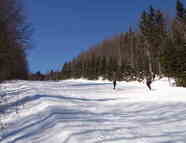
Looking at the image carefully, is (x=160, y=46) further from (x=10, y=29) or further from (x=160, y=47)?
(x=10, y=29)

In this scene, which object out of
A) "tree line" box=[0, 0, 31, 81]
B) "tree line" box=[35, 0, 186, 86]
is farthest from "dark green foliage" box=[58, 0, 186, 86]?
"tree line" box=[0, 0, 31, 81]

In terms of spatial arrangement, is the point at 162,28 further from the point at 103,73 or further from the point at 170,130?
the point at 170,130

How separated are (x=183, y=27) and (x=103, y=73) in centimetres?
3169

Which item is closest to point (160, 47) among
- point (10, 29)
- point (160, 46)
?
point (160, 46)

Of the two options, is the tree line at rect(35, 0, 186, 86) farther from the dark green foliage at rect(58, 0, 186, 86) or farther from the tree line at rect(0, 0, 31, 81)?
the tree line at rect(0, 0, 31, 81)

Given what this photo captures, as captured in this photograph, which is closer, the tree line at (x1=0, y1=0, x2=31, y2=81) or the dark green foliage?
the tree line at (x1=0, y1=0, x2=31, y2=81)

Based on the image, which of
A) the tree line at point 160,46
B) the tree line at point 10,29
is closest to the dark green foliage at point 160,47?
the tree line at point 160,46

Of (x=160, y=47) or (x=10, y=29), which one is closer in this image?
(x=10, y=29)

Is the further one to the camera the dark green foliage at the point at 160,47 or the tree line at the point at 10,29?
the dark green foliage at the point at 160,47

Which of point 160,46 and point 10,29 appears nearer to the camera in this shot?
point 10,29

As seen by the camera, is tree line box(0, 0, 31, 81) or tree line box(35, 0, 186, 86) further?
tree line box(35, 0, 186, 86)

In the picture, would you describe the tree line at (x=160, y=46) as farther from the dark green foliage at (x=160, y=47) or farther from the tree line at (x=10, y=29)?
the tree line at (x=10, y=29)

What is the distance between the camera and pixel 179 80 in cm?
1966

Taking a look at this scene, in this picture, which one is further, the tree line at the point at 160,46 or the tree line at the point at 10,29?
the tree line at the point at 160,46
